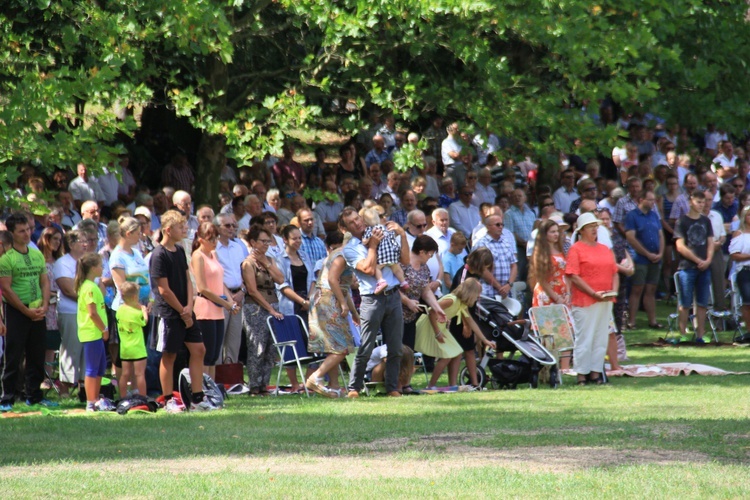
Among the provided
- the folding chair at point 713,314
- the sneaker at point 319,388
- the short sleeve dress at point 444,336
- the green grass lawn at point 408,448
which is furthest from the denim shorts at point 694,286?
the sneaker at point 319,388

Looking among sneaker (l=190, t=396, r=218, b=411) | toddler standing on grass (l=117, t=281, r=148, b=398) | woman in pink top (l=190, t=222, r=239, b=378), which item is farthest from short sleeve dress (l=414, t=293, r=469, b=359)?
toddler standing on grass (l=117, t=281, r=148, b=398)

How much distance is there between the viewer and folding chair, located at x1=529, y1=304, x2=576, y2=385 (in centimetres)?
1386

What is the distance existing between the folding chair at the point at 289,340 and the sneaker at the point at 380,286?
122cm

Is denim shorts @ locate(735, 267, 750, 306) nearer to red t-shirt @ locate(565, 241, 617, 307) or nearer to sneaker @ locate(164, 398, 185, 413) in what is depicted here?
red t-shirt @ locate(565, 241, 617, 307)

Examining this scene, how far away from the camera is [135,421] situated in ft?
35.4

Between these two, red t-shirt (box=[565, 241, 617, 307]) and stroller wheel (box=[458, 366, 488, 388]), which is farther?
stroller wheel (box=[458, 366, 488, 388])

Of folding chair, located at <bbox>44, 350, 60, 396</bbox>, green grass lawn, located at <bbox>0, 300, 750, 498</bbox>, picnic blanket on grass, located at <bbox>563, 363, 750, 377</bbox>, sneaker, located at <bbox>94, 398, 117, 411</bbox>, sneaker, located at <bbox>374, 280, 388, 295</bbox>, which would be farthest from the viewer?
picnic blanket on grass, located at <bbox>563, 363, 750, 377</bbox>

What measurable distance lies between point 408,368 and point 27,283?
13.0ft

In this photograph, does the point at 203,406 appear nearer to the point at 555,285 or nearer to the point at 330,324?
the point at 330,324

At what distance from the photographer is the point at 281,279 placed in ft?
44.0

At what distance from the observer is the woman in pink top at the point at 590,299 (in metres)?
13.4

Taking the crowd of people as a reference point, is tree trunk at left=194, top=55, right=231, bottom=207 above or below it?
above

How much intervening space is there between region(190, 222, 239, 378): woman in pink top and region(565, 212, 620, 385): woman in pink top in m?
3.82

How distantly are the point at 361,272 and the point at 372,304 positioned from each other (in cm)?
34
